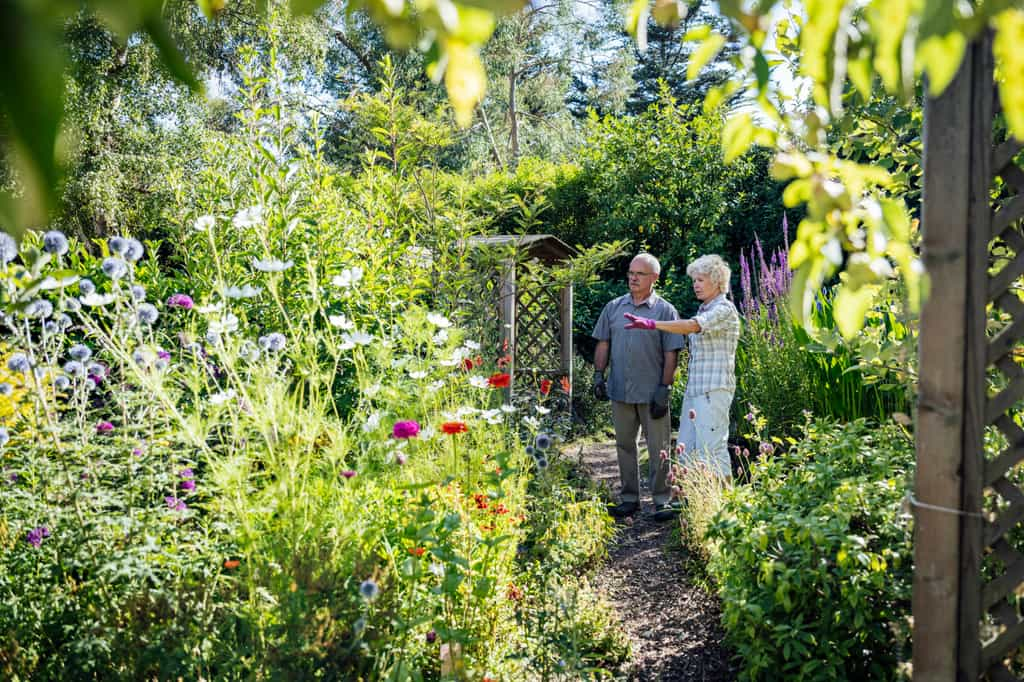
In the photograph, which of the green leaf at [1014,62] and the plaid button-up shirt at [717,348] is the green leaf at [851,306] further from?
the plaid button-up shirt at [717,348]

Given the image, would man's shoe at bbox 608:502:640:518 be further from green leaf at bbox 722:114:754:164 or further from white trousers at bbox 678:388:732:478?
green leaf at bbox 722:114:754:164

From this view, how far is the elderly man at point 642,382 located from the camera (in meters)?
4.79

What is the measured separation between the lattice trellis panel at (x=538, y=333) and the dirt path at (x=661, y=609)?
353cm

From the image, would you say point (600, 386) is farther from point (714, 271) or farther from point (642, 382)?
point (714, 271)

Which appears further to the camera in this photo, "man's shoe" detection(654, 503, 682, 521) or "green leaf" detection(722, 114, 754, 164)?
"man's shoe" detection(654, 503, 682, 521)

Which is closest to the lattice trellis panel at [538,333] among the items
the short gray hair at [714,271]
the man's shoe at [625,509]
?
the man's shoe at [625,509]

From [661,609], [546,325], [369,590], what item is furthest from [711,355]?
[546,325]

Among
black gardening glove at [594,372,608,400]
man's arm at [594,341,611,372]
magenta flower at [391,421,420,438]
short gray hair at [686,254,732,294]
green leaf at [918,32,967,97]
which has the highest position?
short gray hair at [686,254,732,294]

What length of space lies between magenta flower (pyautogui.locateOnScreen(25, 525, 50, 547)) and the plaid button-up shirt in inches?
135

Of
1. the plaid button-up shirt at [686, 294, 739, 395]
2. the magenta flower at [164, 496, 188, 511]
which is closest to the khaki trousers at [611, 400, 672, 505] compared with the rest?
the plaid button-up shirt at [686, 294, 739, 395]

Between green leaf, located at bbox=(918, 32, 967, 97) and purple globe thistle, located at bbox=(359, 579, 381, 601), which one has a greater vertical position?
green leaf, located at bbox=(918, 32, 967, 97)

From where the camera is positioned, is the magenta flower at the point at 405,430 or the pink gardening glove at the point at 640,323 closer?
the magenta flower at the point at 405,430

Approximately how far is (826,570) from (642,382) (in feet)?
8.60

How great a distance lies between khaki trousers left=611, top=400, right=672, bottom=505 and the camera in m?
4.87
